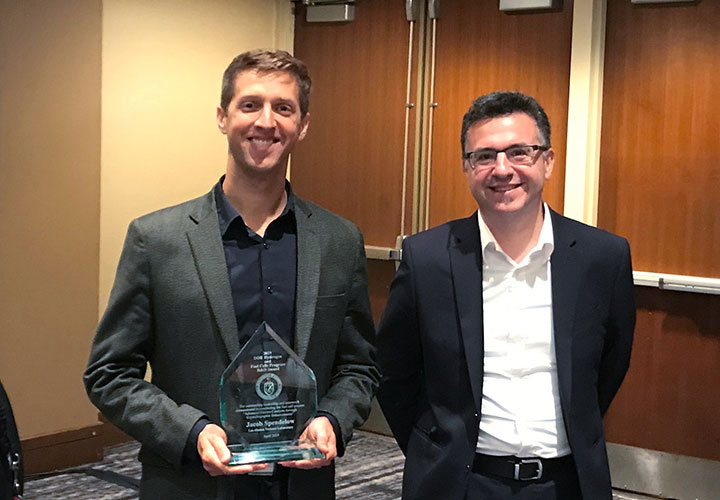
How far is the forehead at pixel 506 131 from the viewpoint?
240 cm

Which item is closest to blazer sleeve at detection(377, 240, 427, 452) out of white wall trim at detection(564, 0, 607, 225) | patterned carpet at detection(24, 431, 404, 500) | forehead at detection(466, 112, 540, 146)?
forehead at detection(466, 112, 540, 146)

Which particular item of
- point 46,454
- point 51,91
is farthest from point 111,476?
point 51,91

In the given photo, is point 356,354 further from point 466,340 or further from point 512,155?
point 512,155

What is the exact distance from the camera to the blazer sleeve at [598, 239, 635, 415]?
254 cm

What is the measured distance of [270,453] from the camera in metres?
2.01

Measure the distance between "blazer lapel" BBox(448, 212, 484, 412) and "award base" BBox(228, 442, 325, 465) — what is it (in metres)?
0.49

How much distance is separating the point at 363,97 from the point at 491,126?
3959mm

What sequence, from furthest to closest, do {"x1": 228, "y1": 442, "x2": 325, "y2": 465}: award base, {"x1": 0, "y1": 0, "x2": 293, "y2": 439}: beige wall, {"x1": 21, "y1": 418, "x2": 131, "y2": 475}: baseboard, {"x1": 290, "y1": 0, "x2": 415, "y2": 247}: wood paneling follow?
{"x1": 290, "y1": 0, "x2": 415, "y2": 247}: wood paneling
{"x1": 21, "y1": 418, "x2": 131, "y2": 475}: baseboard
{"x1": 0, "y1": 0, "x2": 293, "y2": 439}: beige wall
{"x1": 228, "y1": 442, "x2": 325, "y2": 465}: award base

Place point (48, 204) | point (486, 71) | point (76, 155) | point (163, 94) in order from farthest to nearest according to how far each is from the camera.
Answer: point (163, 94)
point (486, 71)
point (76, 155)
point (48, 204)

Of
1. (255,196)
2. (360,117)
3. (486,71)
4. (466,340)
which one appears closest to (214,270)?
(255,196)

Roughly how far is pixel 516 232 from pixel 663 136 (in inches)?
115

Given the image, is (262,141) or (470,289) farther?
(470,289)

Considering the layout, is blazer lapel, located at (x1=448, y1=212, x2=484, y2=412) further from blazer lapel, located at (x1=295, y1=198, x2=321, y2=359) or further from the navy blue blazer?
blazer lapel, located at (x1=295, y1=198, x2=321, y2=359)

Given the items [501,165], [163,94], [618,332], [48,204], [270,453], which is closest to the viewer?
[270,453]
